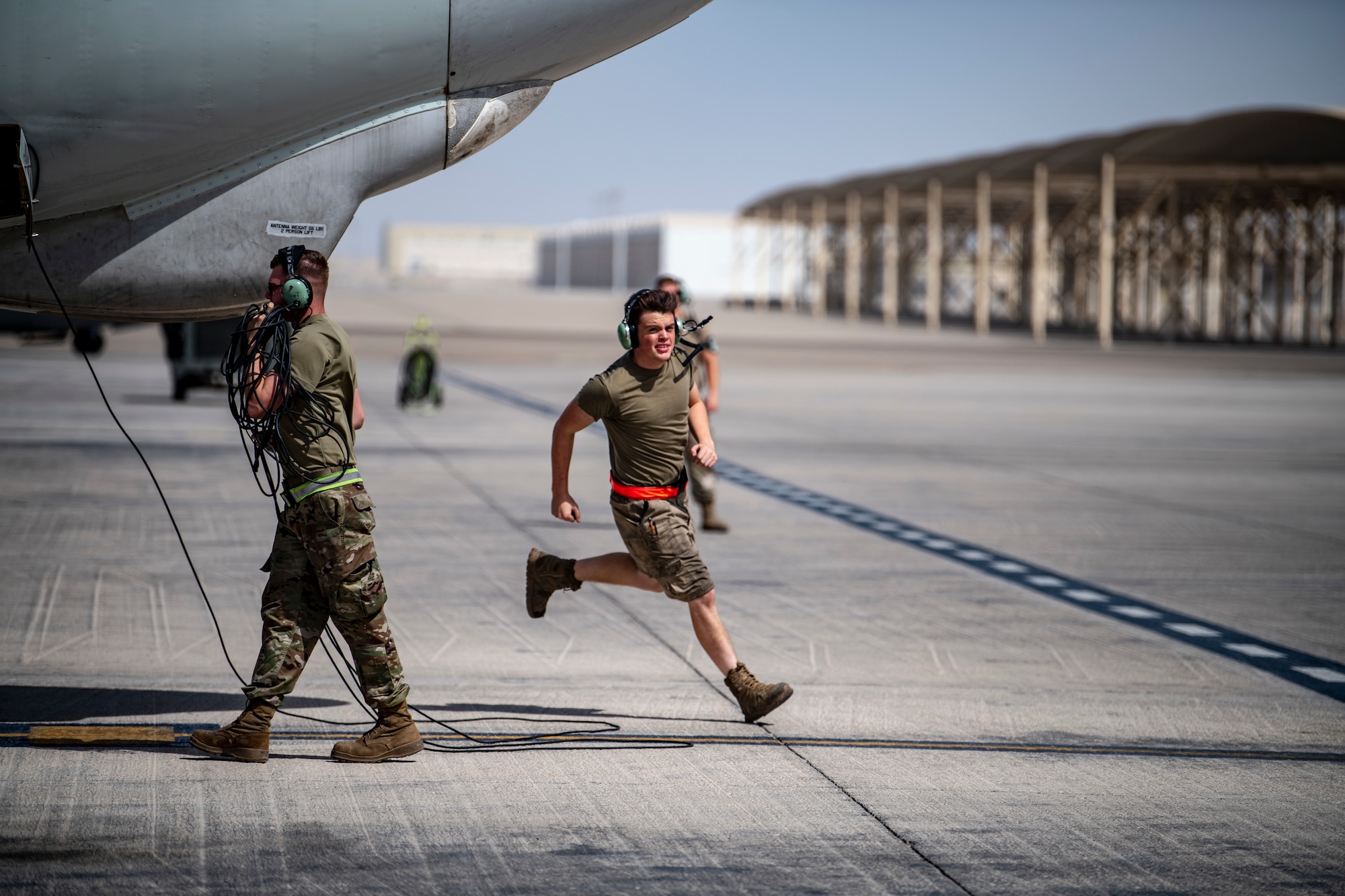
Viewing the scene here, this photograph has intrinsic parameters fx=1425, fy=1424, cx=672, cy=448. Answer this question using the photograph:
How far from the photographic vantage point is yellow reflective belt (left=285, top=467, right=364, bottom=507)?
5289mm

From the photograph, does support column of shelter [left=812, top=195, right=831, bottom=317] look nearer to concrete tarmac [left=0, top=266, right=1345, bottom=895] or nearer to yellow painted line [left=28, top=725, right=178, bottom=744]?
concrete tarmac [left=0, top=266, right=1345, bottom=895]

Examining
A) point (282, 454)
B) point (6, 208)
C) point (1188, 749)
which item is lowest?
point (1188, 749)

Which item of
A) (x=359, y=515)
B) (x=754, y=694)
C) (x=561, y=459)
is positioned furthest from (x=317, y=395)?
(x=754, y=694)

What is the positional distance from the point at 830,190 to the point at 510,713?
223ft

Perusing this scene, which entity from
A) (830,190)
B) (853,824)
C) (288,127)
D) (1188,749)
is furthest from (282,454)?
(830,190)

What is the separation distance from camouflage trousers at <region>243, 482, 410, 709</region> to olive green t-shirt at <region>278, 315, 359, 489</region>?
12cm

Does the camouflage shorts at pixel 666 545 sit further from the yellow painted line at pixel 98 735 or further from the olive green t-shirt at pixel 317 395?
the yellow painted line at pixel 98 735

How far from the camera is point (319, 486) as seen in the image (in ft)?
17.3

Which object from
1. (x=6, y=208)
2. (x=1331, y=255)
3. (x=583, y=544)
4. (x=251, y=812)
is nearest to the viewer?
(x=251, y=812)

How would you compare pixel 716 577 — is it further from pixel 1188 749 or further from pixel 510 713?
pixel 1188 749

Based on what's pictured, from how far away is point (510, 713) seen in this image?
6230 mm

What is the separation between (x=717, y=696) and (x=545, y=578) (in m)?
0.98

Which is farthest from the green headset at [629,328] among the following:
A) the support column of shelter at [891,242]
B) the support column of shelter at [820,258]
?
the support column of shelter at [820,258]

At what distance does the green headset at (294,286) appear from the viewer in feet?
17.3
